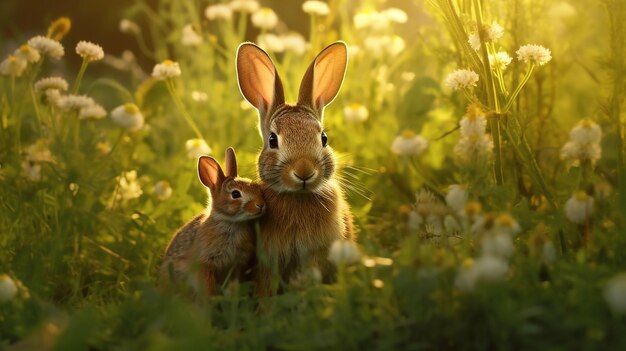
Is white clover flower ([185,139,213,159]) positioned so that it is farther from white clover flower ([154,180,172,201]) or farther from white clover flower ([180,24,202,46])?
white clover flower ([180,24,202,46])

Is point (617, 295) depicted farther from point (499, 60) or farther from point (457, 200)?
point (499, 60)

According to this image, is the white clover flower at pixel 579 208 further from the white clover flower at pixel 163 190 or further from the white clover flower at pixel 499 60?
the white clover flower at pixel 163 190

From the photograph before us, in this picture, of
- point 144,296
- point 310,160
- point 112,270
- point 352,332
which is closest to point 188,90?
point 112,270

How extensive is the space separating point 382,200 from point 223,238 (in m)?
1.65

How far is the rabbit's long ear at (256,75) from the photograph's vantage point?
396cm

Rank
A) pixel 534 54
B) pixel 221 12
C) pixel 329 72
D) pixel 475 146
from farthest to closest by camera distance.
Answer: pixel 221 12
pixel 329 72
pixel 534 54
pixel 475 146

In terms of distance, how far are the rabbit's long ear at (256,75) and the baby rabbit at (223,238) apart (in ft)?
1.69

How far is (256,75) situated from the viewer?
3996 mm

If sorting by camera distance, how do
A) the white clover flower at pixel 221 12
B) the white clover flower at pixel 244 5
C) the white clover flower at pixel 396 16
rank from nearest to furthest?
1. the white clover flower at pixel 396 16
2. the white clover flower at pixel 244 5
3. the white clover flower at pixel 221 12

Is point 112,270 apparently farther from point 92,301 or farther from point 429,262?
point 429,262

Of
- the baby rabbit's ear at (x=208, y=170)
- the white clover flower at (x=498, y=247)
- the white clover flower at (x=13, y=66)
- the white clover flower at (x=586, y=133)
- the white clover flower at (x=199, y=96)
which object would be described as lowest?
the white clover flower at (x=498, y=247)

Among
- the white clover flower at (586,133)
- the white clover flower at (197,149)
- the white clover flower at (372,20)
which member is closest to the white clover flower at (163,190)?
the white clover flower at (197,149)

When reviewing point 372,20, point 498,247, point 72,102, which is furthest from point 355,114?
point 498,247

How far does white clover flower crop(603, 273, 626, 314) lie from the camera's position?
2.33 m
